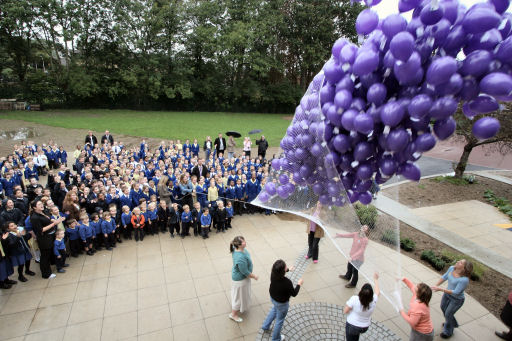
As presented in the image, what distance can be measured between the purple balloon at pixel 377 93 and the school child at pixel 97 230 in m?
6.95

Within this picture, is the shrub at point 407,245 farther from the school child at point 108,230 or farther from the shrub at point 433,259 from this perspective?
the school child at point 108,230

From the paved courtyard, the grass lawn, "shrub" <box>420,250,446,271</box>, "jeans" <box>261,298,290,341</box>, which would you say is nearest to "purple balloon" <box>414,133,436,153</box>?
"jeans" <box>261,298,290,341</box>

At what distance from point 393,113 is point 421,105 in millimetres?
196

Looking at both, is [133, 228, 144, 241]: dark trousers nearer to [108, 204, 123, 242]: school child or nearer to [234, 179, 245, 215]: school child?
[108, 204, 123, 242]: school child

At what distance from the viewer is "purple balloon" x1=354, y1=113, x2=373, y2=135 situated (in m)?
2.38

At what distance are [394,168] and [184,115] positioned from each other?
100 ft

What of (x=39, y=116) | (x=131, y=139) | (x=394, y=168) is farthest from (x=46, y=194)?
(x=39, y=116)

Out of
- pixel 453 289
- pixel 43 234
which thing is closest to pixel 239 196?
pixel 43 234

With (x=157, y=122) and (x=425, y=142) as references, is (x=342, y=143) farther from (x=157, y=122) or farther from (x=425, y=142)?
(x=157, y=122)

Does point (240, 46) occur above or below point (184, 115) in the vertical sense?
above

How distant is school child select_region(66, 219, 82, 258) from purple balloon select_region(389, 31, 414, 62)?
23.7 feet

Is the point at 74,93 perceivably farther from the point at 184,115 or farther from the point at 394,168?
the point at 394,168

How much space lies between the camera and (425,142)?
2.29 meters

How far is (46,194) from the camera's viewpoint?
7.38 meters
